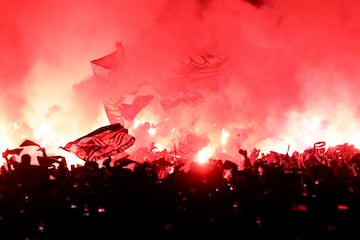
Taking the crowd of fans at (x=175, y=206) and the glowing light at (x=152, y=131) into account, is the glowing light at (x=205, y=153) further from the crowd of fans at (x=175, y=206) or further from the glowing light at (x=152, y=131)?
the crowd of fans at (x=175, y=206)

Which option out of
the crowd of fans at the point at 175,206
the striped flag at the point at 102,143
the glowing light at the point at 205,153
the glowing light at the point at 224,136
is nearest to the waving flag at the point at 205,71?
the glowing light at the point at 224,136

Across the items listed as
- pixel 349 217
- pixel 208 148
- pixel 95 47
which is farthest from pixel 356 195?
pixel 95 47

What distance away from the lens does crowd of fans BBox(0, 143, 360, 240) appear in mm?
4992

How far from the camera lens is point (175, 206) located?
5.34 meters

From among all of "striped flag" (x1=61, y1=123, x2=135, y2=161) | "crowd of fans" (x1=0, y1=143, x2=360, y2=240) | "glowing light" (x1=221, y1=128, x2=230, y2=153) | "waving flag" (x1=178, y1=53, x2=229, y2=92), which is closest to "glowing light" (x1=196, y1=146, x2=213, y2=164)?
"glowing light" (x1=221, y1=128, x2=230, y2=153)

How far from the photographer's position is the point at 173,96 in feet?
76.7

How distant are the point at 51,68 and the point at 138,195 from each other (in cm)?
1860

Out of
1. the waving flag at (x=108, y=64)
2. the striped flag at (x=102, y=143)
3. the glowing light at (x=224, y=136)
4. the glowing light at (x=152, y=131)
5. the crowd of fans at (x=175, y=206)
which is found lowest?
the crowd of fans at (x=175, y=206)

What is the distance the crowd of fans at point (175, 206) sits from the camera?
16.4ft

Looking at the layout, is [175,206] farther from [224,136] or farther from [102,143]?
[224,136]

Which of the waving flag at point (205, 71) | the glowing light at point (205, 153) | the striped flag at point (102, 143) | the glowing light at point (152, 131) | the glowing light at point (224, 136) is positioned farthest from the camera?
the waving flag at point (205, 71)

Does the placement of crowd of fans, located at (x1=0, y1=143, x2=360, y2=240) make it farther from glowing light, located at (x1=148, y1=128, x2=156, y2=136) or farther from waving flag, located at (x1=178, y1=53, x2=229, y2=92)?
waving flag, located at (x1=178, y1=53, x2=229, y2=92)

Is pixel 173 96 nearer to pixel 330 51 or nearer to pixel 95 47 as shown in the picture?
pixel 95 47

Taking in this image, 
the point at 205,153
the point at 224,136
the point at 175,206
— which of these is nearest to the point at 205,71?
the point at 224,136
